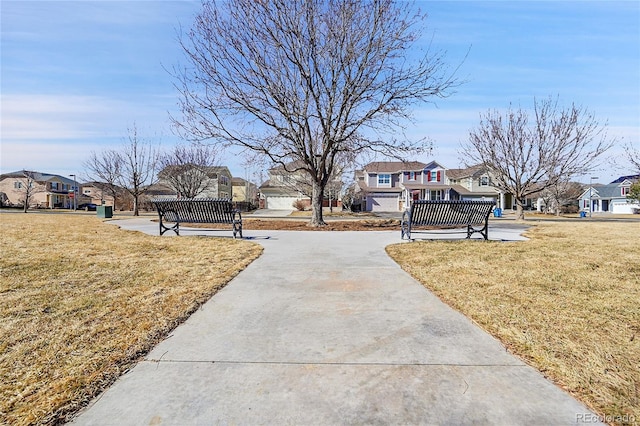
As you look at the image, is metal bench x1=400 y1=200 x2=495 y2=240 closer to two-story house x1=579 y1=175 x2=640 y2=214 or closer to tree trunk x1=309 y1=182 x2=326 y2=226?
tree trunk x1=309 y1=182 x2=326 y2=226

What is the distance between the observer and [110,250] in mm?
7711

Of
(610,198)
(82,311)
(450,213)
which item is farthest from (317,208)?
(610,198)

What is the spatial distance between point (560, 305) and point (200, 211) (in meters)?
9.22

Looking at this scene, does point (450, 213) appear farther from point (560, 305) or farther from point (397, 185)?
point (397, 185)

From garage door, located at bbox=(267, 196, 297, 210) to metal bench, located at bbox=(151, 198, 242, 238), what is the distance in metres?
42.5

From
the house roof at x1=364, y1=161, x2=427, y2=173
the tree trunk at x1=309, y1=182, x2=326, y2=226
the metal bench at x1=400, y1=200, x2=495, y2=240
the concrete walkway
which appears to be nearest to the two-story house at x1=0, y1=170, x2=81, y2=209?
the house roof at x1=364, y1=161, x2=427, y2=173

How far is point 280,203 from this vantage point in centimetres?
5406

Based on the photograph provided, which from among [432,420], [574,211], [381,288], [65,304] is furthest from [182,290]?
[574,211]

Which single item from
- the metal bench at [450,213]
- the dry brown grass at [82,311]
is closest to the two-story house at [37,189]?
the dry brown grass at [82,311]

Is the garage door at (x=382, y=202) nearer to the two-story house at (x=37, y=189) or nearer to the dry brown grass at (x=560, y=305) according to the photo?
the dry brown grass at (x=560, y=305)

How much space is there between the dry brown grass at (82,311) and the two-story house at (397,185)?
41.6 meters

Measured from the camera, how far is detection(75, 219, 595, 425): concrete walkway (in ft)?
6.57

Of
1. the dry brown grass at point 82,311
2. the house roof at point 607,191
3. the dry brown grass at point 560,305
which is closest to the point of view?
the dry brown grass at point 82,311

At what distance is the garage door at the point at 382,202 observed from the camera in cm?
4800
